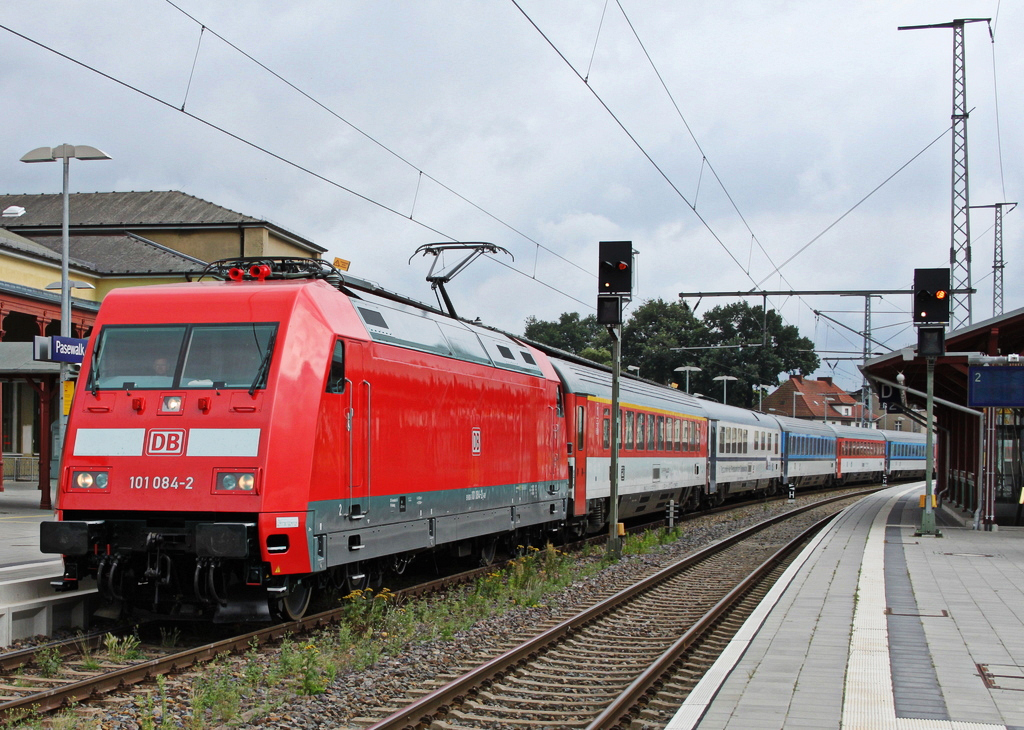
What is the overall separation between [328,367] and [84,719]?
377 cm

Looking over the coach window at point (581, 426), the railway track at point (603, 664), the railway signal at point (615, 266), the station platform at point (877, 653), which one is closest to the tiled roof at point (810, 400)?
the coach window at point (581, 426)

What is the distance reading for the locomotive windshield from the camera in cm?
959

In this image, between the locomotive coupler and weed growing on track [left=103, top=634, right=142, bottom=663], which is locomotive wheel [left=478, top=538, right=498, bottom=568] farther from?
weed growing on track [left=103, top=634, right=142, bottom=663]

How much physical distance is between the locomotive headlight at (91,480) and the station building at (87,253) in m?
15.9

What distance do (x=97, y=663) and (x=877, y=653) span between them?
643 cm

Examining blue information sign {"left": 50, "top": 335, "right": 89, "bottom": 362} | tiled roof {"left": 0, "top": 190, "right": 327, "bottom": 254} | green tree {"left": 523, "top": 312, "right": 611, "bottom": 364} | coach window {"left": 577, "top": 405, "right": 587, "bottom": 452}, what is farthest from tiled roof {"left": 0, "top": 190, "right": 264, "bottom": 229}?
green tree {"left": 523, "top": 312, "right": 611, "bottom": 364}

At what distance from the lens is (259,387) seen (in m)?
9.40

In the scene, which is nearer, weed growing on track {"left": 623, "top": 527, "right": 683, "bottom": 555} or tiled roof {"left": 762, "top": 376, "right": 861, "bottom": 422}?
weed growing on track {"left": 623, "top": 527, "right": 683, "bottom": 555}

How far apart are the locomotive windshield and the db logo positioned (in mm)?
484

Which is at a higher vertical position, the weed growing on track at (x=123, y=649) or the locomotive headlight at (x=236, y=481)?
the locomotive headlight at (x=236, y=481)

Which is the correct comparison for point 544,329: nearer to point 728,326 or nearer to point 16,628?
point 728,326

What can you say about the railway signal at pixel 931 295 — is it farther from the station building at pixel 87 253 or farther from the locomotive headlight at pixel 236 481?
the station building at pixel 87 253

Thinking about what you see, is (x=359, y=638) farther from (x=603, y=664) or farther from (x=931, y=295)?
(x=931, y=295)

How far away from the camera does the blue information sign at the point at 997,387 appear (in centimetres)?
2070
